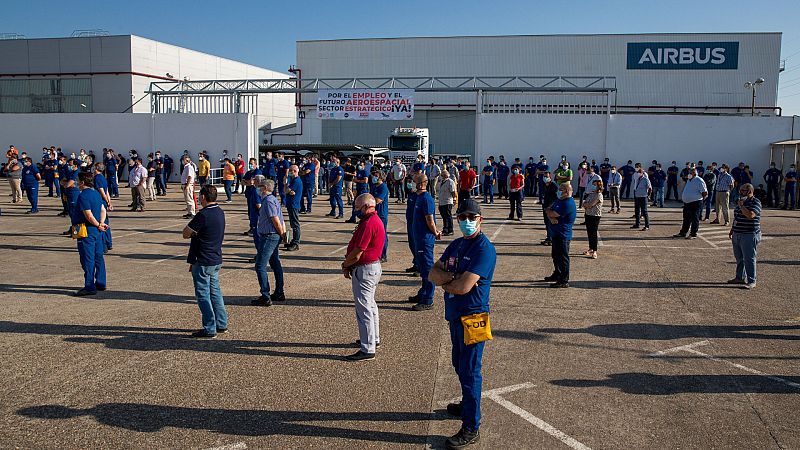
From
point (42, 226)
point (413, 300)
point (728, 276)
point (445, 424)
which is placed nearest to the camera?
point (445, 424)

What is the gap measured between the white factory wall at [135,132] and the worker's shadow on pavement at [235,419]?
27532 mm

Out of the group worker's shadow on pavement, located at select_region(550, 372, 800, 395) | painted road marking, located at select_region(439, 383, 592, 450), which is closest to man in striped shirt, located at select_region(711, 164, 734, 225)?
worker's shadow on pavement, located at select_region(550, 372, 800, 395)

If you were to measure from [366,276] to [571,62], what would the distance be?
39.1 m

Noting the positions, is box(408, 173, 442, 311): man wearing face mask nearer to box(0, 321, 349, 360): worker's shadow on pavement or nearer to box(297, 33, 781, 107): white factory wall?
box(0, 321, 349, 360): worker's shadow on pavement

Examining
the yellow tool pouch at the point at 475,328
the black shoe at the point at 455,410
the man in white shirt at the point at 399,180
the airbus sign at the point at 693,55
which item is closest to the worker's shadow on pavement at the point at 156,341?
the black shoe at the point at 455,410

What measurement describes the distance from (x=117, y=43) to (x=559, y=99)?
28697 mm

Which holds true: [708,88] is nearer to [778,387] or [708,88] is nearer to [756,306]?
[756,306]

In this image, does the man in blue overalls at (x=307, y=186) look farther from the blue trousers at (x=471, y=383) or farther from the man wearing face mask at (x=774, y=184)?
the man wearing face mask at (x=774, y=184)

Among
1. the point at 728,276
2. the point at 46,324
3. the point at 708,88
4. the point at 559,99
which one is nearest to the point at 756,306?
the point at 728,276

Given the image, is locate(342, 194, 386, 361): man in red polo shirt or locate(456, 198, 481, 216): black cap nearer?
locate(456, 198, 481, 216): black cap

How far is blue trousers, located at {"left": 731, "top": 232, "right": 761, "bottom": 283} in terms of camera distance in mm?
10312

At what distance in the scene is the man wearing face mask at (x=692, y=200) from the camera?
618 inches

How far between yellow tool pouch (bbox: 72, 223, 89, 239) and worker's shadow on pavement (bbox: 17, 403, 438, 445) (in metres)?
4.41

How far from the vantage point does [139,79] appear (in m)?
42.0
